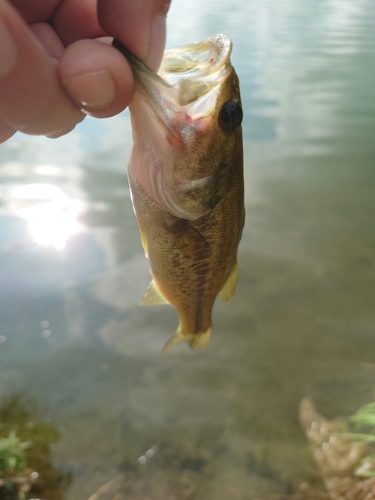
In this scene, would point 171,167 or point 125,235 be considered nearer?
point 171,167

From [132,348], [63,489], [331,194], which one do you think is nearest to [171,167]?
[63,489]

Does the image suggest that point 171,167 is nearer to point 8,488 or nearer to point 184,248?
point 184,248

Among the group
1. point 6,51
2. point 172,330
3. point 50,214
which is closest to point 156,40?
point 6,51

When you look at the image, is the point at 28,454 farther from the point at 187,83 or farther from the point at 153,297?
the point at 187,83

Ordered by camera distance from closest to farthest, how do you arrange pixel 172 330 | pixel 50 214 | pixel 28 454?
pixel 28 454, pixel 172 330, pixel 50 214

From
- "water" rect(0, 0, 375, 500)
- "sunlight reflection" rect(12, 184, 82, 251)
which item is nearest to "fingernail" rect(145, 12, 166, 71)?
"water" rect(0, 0, 375, 500)

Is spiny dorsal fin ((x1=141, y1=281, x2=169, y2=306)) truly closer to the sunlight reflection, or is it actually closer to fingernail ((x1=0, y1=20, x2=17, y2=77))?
fingernail ((x1=0, y1=20, x2=17, y2=77))

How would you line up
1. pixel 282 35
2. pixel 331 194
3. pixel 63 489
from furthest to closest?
pixel 282 35
pixel 331 194
pixel 63 489
